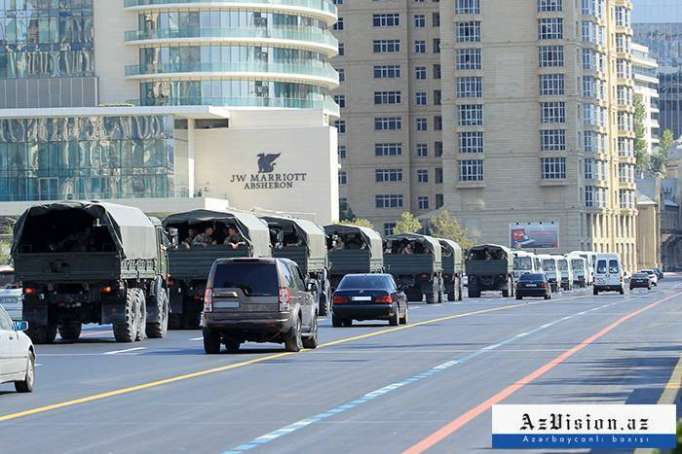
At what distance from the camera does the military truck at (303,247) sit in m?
59.2

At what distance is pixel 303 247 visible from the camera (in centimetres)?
5944

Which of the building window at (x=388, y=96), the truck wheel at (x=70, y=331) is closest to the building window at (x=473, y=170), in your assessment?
the building window at (x=388, y=96)

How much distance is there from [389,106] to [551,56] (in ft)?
65.9

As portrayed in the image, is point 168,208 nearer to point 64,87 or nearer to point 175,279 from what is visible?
point 64,87

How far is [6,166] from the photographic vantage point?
12375 centimetres

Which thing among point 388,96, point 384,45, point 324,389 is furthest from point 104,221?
point 384,45

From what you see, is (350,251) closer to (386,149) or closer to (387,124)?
(386,149)

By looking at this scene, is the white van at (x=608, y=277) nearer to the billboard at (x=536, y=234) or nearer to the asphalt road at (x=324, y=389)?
the billboard at (x=536, y=234)

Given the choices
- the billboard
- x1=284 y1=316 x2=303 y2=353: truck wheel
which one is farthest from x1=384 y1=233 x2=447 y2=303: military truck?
the billboard

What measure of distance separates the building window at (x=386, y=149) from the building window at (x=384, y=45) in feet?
28.3

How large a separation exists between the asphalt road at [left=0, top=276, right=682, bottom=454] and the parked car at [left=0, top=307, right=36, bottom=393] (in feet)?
0.81

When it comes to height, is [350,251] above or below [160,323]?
above

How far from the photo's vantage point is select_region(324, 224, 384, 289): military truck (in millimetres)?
71125

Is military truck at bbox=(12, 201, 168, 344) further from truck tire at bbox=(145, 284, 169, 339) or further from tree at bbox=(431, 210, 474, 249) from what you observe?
tree at bbox=(431, 210, 474, 249)
